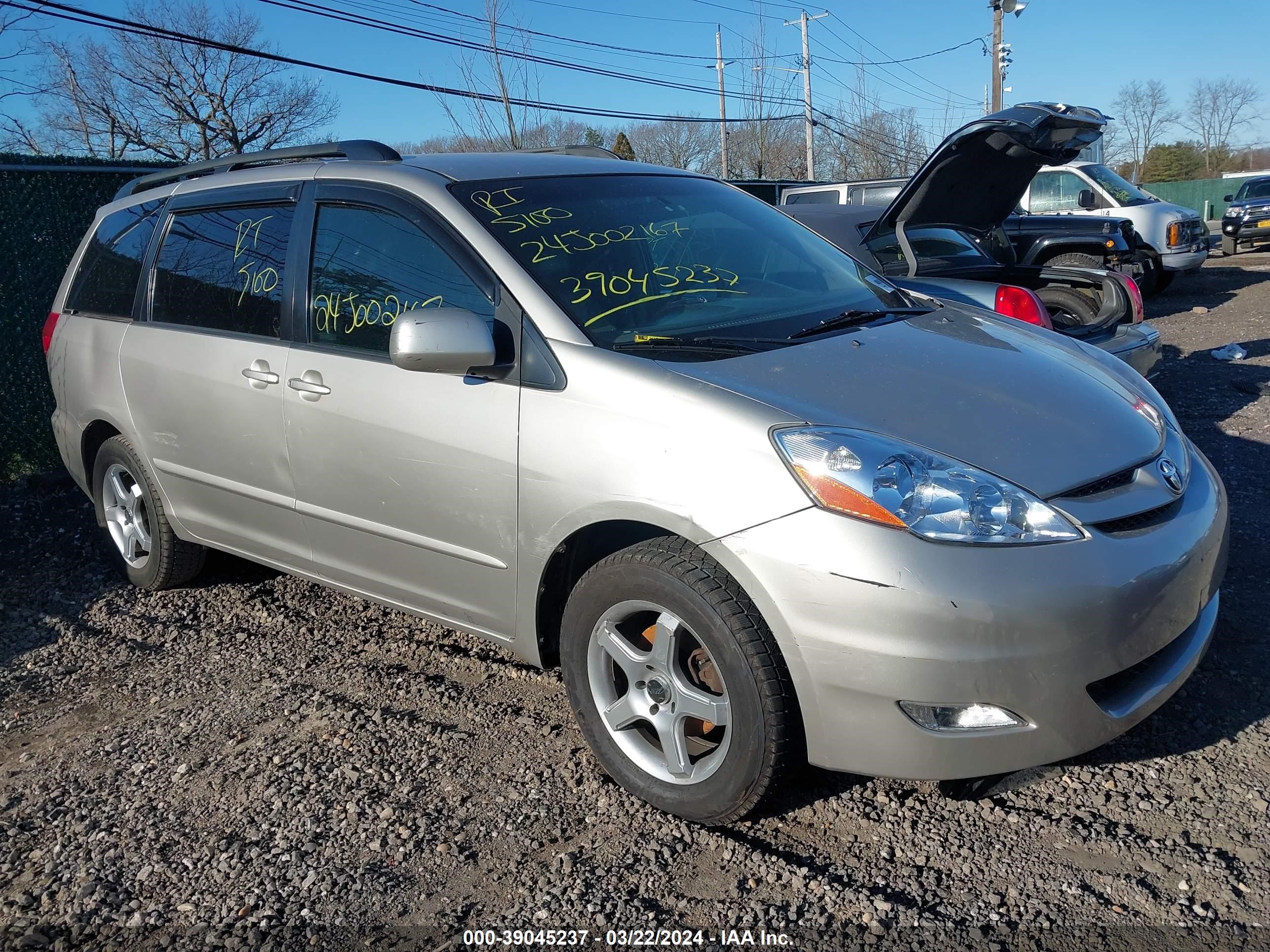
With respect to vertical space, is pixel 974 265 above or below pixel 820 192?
below

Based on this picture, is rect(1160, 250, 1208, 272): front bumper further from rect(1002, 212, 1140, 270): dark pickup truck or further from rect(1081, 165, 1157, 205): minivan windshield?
rect(1002, 212, 1140, 270): dark pickup truck

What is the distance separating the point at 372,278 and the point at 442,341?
73 centimetres

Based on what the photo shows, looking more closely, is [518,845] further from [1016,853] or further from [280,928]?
[1016,853]

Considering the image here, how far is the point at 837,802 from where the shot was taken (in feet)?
9.03

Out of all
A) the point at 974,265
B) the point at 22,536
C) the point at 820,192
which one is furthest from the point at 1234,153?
the point at 22,536

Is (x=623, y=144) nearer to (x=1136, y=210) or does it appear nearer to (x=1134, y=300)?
(x=1136, y=210)

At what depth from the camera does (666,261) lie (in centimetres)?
329

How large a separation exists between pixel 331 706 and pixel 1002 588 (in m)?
2.34

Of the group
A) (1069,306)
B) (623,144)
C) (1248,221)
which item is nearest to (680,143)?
(623,144)

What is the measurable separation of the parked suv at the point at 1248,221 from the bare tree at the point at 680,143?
61.5 feet

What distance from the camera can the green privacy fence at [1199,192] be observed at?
41812 millimetres

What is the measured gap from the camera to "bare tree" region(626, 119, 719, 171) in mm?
36969

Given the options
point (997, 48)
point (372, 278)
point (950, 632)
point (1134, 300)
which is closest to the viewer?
point (950, 632)

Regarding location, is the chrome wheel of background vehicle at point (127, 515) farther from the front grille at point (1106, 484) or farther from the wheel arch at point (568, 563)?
the front grille at point (1106, 484)
